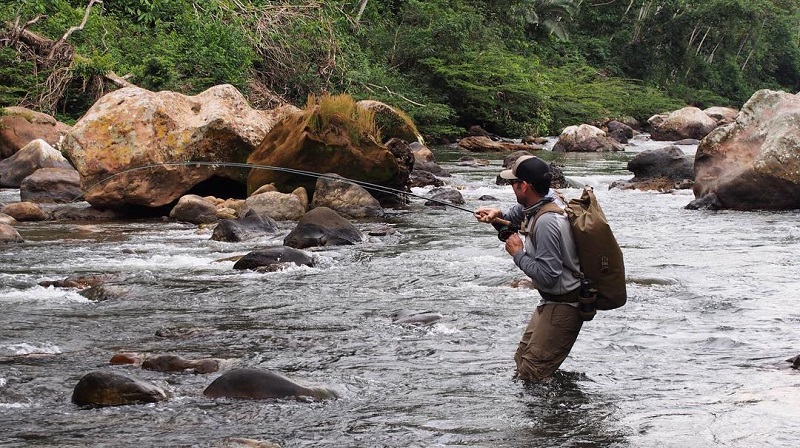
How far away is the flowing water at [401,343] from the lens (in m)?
4.98

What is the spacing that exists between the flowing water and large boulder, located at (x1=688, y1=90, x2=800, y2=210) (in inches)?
99.2

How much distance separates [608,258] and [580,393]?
2.76 feet

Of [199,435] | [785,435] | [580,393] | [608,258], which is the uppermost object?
[608,258]

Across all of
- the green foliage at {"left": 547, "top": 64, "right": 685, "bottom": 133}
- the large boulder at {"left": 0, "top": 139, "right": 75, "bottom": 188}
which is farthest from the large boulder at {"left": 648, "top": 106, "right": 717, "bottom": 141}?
the large boulder at {"left": 0, "top": 139, "right": 75, "bottom": 188}

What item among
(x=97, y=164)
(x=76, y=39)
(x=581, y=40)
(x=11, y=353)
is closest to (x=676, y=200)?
(x=97, y=164)

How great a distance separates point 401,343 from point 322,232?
469cm

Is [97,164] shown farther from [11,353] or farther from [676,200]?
[676,200]

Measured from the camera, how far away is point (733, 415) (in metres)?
5.14

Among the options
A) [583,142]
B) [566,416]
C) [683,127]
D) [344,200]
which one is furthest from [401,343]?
[683,127]

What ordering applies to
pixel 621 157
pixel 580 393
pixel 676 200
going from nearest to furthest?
1. pixel 580 393
2. pixel 676 200
3. pixel 621 157

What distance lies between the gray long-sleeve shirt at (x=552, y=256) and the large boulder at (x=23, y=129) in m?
14.7

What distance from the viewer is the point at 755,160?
14.3m

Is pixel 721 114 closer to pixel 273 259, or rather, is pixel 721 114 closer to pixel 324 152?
pixel 324 152

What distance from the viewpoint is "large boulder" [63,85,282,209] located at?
13812mm
